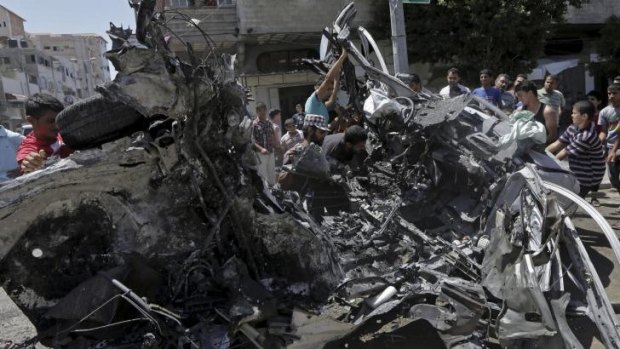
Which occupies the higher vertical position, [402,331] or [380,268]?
[380,268]

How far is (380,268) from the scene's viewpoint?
3.42 metres

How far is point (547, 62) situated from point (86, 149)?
61.0 feet

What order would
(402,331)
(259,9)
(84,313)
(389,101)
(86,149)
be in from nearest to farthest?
(84,313) → (86,149) → (402,331) → (389,101) → (259,9)

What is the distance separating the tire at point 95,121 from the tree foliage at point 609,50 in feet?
62.6

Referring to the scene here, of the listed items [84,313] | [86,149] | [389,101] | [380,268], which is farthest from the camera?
[389,101]

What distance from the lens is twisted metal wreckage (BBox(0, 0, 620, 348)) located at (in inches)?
99.4

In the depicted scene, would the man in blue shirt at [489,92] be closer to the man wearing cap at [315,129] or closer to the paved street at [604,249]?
the paved street at [604,249]

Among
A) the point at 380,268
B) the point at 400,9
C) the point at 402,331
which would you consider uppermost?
the point at 400,9

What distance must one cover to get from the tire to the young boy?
178 inches

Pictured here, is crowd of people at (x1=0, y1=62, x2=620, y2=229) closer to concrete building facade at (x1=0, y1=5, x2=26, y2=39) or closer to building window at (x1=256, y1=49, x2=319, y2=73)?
building window at (x1=256, y1=49, x2=319, y2=73)

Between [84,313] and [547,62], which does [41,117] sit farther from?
[547,62]

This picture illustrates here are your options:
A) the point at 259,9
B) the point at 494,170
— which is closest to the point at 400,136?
the point at 494,170

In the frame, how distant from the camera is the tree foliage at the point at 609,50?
1788 centimetres

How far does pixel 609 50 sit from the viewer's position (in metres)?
18.2
